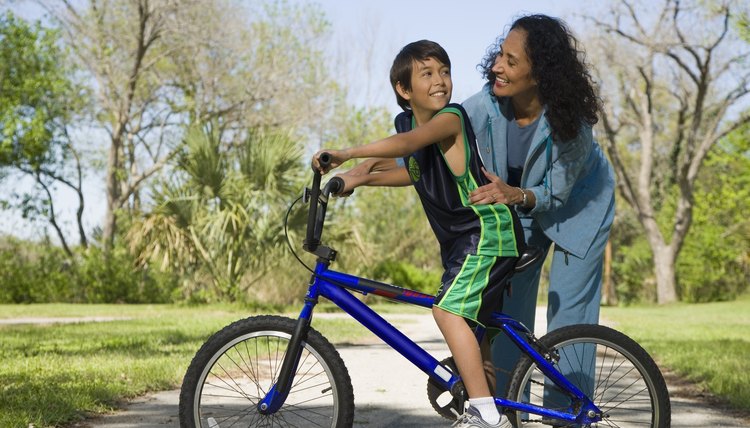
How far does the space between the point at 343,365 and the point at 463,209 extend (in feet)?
2.55

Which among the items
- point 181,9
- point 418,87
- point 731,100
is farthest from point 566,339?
point 731,100

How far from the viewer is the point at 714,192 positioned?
35219 millimetres

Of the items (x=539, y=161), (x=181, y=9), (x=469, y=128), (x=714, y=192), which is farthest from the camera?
(x=714, y=192)

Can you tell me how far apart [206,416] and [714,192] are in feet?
112

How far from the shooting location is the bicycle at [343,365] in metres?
3.76

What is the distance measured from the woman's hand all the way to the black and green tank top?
0.02 meters

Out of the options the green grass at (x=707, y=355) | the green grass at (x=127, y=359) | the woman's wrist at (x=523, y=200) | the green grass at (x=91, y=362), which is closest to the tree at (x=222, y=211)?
the green grass at (x=127, y=359)

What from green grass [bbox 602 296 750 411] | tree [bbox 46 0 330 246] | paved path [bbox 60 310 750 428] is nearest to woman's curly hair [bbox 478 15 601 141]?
paved path [bbox 60 310 750 428]

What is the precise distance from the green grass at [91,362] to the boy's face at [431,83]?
2.65 metres

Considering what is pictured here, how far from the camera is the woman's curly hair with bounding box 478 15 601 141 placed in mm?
3936

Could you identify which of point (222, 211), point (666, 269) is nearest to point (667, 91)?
point (666, 269)

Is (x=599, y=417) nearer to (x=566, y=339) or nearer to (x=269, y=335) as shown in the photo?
(x=566, y=339)

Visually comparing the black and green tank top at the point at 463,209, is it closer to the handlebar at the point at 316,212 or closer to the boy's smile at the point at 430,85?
the boy's smile at the point at 430,85

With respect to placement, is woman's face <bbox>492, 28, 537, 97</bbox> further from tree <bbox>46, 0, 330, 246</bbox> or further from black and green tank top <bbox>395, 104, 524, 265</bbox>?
tree <bbox>46, 0, 330, 246</bbox>
